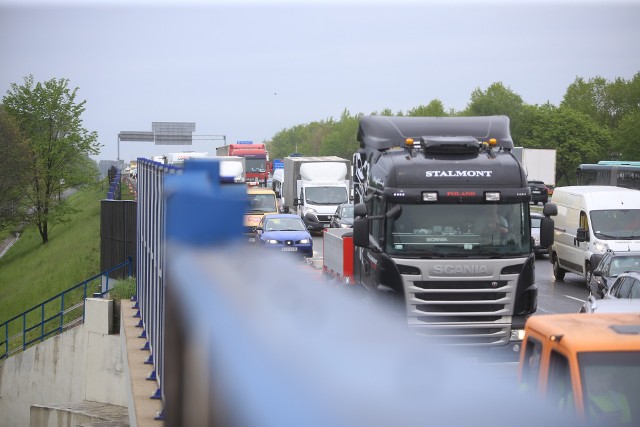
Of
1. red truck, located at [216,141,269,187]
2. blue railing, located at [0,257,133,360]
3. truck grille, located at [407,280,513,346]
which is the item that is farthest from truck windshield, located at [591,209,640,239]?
red truck, located at [216,141,269,187]

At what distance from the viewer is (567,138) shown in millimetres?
107000

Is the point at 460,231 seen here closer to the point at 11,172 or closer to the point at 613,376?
the point at 613,376

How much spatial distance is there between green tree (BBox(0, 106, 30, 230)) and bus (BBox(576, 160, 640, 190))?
2853 centimetres

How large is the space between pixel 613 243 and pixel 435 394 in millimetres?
27804

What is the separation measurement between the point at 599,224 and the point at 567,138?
263ft

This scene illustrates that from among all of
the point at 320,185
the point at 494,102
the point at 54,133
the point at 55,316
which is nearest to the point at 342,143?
the point at 494,102

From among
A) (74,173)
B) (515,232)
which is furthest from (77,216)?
(515,232)

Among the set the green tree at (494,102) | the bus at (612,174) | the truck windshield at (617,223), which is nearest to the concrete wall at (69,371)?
the truck windshield at (617,223)

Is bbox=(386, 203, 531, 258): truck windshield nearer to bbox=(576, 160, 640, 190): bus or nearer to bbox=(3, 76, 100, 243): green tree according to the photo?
bbox=(576, 160, 640, 190): bus

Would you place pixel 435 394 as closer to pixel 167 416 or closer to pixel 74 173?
pixel 167 416

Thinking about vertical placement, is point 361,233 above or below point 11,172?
above

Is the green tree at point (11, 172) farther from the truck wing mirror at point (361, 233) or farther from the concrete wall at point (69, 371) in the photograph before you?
the truck wing mirror at point (361, 233)

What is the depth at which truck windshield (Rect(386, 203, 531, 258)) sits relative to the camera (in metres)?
14.6

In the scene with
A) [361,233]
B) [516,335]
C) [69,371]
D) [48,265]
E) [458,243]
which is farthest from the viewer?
[48,265]
